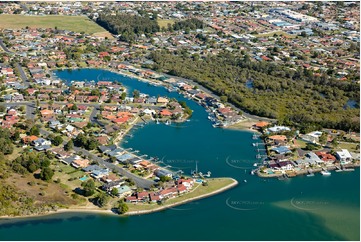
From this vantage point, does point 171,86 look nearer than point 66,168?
No

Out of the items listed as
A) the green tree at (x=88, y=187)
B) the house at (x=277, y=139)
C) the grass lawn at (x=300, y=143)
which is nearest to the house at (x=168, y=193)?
the green tree at (x=88, y=187)

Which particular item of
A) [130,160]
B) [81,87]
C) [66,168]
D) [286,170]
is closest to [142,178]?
[130,160]

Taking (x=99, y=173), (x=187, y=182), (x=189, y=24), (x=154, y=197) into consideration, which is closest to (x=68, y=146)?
(x=99, y=173)

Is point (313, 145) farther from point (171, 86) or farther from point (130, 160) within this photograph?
point (171, 86)

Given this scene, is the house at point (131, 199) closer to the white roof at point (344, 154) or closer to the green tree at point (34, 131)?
the green tree at point (34, 131)

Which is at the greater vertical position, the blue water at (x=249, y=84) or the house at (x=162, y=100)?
the blue water at (x=249, y=84)

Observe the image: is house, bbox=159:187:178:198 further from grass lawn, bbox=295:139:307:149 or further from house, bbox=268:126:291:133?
house, bbox=268:126:291:133
